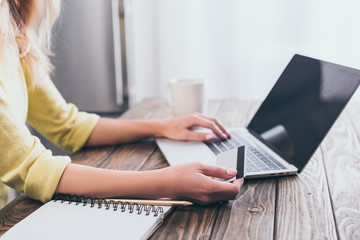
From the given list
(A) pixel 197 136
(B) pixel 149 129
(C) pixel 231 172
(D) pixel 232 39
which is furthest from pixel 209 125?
(D) pixel 232 39

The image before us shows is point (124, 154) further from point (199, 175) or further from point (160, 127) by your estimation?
point (199, 175)

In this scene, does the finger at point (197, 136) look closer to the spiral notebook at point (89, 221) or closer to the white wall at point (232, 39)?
the spiral notebook at point (89, 221)

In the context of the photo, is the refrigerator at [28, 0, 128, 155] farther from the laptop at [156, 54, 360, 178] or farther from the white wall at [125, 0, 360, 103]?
the laptop at [156, 54, 360, 178]

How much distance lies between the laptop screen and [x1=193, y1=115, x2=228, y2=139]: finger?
3.5 inches

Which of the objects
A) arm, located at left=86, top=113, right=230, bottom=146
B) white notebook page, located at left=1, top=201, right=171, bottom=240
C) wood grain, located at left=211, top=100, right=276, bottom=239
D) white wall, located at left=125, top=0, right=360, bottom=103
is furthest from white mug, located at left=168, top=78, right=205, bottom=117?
white wall, located at left=125, top=0, right=360, bottom=103

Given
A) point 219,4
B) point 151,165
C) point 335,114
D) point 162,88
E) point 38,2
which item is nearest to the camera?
point 335,114

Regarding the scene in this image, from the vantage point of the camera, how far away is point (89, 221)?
24.0 inches

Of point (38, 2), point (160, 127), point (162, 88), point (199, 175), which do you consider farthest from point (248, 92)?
point (199, 175)

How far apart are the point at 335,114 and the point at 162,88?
1.60m

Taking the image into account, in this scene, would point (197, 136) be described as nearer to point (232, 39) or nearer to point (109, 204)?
point (109, 204)

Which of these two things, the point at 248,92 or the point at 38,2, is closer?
the point at 38,2

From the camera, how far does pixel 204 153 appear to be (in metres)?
0.89

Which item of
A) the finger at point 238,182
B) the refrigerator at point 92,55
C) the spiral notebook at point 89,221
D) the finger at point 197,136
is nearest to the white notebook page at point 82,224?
the spiral notebook at point 89,221

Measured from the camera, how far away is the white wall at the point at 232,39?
2.06 metres
